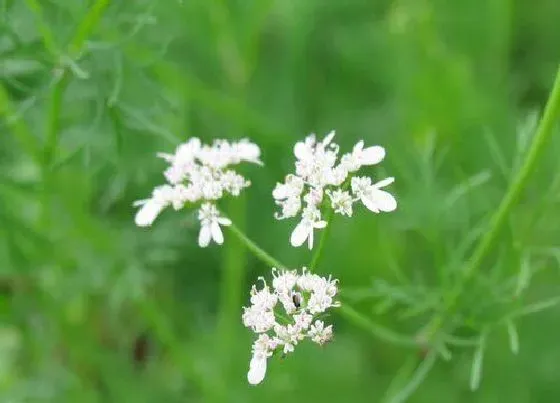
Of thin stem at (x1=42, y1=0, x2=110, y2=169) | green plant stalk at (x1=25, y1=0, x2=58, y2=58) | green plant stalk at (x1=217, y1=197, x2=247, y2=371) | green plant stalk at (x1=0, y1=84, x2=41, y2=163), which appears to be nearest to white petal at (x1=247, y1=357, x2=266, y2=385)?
thin stem at (x1=42, y1=0, x2=110, y2=169)

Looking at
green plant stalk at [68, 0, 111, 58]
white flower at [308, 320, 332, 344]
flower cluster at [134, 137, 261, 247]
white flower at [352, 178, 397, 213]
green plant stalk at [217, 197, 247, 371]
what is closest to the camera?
white flower at [308, 320, 332, 344]

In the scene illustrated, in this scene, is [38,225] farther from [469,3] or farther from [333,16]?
[469,3]

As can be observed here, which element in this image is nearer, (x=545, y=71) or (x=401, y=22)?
(x=401, y=22)

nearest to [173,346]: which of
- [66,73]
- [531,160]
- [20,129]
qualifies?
[20,129]

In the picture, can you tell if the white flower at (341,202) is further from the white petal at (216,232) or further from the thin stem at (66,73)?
the thin stem at (66,73)

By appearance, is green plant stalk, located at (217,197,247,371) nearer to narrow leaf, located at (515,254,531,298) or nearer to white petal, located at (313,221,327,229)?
narrow leaf, located at (515,254,531,298)

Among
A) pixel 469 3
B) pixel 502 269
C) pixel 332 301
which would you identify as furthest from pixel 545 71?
pixel 332 301

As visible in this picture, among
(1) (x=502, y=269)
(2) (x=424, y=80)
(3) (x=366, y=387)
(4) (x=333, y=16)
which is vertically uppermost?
(4) (x=333, y=16)
